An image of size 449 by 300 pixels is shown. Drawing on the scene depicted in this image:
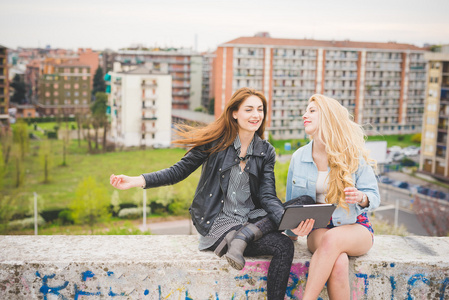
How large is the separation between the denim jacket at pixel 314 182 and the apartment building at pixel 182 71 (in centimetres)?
5730

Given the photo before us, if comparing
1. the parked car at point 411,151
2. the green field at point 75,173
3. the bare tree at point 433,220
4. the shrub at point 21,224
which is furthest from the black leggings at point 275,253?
the parked car at point 411,151

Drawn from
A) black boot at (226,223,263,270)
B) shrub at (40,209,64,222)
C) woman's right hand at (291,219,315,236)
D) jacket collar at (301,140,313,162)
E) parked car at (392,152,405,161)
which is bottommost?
shrub at (40,209,64,222)

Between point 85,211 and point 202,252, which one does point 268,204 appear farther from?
point 85,211

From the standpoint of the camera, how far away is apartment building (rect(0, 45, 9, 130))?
1813 inches

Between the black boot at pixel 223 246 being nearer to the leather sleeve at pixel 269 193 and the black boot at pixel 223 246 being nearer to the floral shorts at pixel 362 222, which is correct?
the leather sleeve at pixel 269 193

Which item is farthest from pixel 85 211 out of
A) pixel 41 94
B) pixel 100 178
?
pixel 41 94

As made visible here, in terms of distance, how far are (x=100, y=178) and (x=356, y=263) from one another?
42.8 m

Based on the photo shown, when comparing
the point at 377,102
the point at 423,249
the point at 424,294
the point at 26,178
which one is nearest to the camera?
the point at 424,294

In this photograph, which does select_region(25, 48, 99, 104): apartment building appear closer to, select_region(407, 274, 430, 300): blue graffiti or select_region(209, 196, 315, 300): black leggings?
select_region(209, 196, 315, 300): black leggings

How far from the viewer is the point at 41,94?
51.5 metres

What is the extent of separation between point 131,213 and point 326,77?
26825 millimetres

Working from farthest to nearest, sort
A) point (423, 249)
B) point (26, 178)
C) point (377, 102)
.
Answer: point (377, 102) → point (26, 178) → point (423, 249)

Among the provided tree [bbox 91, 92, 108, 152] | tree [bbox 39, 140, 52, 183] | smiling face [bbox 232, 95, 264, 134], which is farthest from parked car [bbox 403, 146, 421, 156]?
smiling face [bbox 232, 95, 264, 134]

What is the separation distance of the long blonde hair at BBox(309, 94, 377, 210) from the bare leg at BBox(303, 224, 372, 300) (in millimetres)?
168
